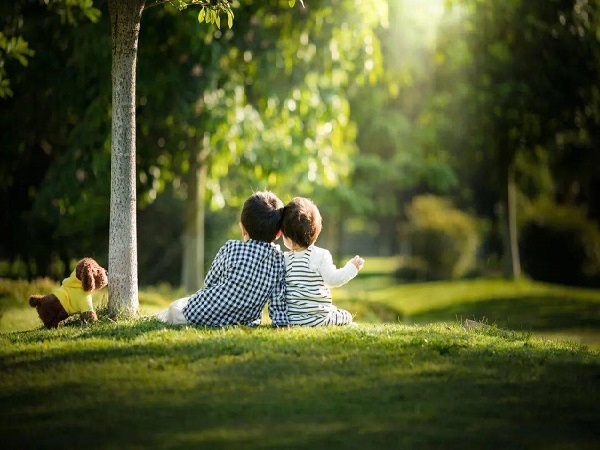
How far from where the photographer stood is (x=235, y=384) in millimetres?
5449

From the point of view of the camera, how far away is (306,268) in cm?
757

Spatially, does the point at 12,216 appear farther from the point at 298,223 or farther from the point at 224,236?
the point at 298,223

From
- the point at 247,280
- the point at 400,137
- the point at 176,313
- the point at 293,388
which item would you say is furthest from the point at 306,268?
the point at 400,137

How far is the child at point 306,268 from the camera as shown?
24.6ft

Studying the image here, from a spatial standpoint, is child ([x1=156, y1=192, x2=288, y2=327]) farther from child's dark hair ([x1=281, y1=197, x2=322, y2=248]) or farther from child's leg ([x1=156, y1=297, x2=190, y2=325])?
child's dark hair ([x1=281, y1=197, x2=322, y2=248])

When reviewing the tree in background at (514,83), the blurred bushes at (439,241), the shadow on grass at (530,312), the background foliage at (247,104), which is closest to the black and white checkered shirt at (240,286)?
the background foliage at (247,104)

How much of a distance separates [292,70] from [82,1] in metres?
5.24

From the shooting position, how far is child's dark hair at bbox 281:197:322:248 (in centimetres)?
751

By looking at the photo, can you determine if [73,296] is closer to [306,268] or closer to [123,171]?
[123,171]

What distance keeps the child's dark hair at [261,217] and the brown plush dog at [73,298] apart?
5.11ft

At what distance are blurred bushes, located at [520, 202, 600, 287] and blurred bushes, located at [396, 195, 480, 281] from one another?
1872mm

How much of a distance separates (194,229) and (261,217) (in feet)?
25.1

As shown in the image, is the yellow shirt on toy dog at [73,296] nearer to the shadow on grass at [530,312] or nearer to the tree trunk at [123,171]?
the tree trunk at [123,171]

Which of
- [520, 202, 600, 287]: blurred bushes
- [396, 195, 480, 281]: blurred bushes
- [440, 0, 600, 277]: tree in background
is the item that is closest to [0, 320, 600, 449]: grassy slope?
[440, 0, 600, 277]: tree in background
